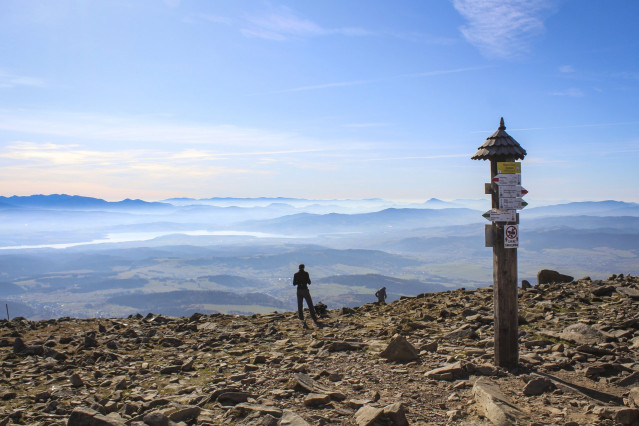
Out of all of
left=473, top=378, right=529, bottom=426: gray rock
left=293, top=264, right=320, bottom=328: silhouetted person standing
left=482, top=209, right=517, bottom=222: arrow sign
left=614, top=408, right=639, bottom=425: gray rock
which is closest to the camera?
left=614, top=408, right=639, bottom=425: gray rock

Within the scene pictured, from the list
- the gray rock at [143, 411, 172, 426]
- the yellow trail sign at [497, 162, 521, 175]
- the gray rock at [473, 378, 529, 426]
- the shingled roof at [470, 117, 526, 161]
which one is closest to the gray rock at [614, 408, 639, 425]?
the gray rock at [473, 378, 529, 426]

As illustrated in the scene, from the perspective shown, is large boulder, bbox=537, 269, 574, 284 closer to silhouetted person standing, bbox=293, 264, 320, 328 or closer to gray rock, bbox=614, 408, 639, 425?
silhouetted person standing, bbox=293, 264, 320, 328

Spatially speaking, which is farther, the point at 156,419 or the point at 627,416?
the point at 156,419

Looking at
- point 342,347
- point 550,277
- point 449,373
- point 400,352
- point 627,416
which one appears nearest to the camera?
point 627,416

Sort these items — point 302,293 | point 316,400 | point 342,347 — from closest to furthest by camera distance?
point 316,400, point 342,347, point 302,293

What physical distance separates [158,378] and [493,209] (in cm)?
956

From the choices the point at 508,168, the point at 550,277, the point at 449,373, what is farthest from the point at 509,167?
the point at 550,277

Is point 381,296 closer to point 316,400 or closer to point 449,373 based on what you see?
point 449,373

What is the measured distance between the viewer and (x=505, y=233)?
34.2 ft

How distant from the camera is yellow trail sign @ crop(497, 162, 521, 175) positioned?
10531 millimetres

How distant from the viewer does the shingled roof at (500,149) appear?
10.5 m

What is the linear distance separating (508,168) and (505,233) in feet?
5.15

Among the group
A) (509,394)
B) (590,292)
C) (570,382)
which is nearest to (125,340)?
(509,394)

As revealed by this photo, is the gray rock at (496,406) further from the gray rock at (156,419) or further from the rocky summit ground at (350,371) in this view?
the gray rock at (156,419)
